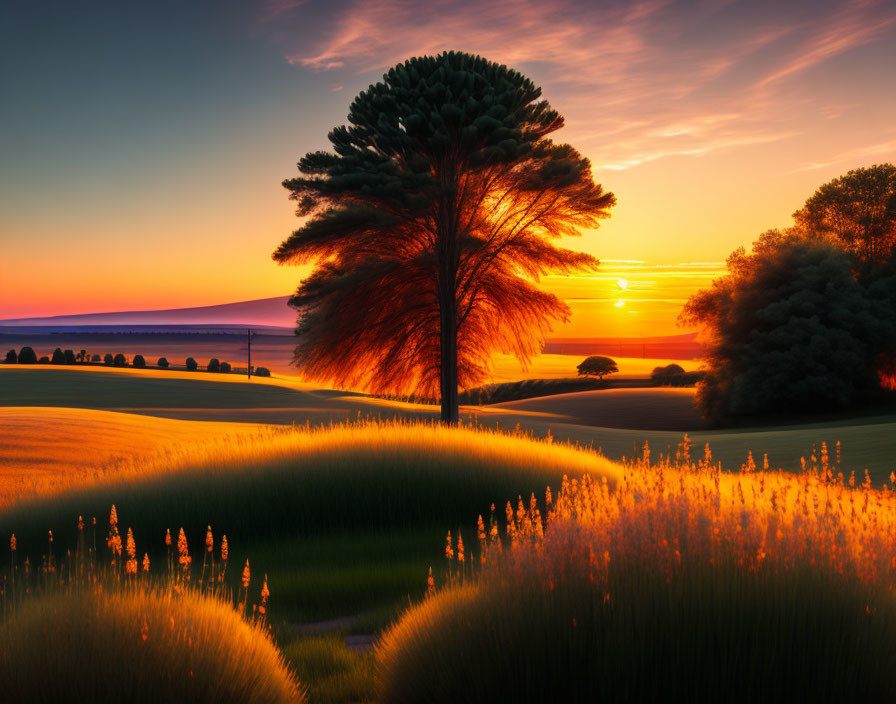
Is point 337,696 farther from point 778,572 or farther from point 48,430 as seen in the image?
point 48,430

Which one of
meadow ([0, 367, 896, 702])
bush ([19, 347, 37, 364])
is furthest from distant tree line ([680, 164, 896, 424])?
bush ([19, 347, 37, 364])

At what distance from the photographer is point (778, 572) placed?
16.9ft

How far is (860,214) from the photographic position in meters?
41.2

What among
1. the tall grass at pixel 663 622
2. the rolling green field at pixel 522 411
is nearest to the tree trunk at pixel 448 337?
the rolling green field at pixel 522 411

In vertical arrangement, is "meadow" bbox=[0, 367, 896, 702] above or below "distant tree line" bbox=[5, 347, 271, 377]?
below

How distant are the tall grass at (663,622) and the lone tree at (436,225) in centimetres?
1582

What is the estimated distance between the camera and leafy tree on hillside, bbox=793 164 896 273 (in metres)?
39.7

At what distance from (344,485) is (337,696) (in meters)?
6.50

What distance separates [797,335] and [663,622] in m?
34.3

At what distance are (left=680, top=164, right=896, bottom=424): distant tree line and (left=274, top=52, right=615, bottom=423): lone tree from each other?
56.9 feet

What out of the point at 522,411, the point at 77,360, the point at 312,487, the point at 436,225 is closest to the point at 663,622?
the point at 312,487

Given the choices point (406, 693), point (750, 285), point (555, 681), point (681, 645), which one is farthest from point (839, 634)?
point (750, 285)

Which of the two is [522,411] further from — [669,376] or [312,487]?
[312,487]

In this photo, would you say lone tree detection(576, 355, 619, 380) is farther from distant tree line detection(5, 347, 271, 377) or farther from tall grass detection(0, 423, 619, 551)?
tall grass detection(0, 423, 619, 551)
